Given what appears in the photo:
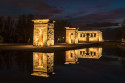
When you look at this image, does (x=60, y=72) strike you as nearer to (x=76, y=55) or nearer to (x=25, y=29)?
(x=76, y=55)

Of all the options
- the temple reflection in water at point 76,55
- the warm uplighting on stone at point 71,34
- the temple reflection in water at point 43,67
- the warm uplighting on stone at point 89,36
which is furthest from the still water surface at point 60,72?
the warm uplighting on stone at point 89,36

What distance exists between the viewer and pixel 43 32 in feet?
75.8

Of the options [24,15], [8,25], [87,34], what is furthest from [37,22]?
[87,34]

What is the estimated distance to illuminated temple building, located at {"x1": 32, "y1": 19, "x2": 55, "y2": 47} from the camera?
22.9 metres

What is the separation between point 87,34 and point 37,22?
39.5 meters

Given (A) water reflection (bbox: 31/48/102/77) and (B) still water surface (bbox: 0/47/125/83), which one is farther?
(A) water reflection (bbox: 31/48/102/77)

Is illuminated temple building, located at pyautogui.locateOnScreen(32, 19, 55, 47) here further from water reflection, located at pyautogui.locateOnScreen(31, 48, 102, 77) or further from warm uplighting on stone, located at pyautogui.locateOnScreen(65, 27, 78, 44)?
warm uplighting on stone, located at pyautogui.locateOnScreen(65, 27, 78, 44)

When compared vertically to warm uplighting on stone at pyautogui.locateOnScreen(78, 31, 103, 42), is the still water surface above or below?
below

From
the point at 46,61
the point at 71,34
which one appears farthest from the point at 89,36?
the point at 46,61

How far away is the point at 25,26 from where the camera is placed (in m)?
46.8

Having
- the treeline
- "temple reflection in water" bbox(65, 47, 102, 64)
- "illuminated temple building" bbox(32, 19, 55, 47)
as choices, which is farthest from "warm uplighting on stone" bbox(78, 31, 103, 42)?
"temple reflection in water" bbox(65, 47, 102, 64)

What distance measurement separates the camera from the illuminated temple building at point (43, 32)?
901 inches

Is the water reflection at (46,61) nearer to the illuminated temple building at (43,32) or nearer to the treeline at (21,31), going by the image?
the illuminated temple building at (43,32)

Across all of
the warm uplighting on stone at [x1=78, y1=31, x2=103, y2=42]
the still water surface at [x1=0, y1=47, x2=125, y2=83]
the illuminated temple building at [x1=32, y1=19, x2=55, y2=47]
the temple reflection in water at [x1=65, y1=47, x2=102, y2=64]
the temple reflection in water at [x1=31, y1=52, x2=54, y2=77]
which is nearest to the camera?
the still water surface at [x1=0, y1=47, x2=125, y2=83]
